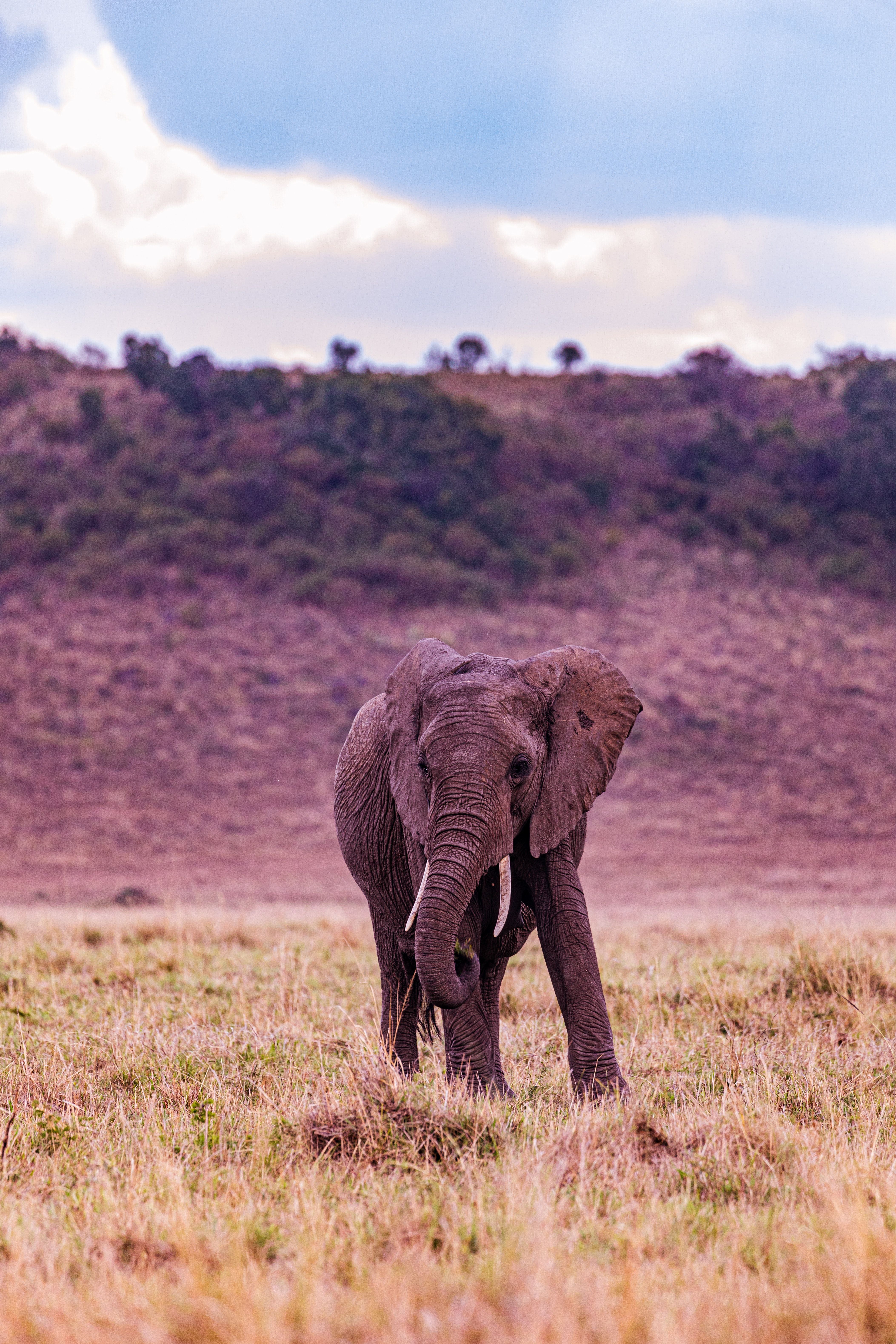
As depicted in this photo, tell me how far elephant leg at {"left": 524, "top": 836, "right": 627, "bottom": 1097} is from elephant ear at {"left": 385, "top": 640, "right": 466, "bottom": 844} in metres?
0.68

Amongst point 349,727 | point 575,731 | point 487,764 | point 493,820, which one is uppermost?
point 575,731

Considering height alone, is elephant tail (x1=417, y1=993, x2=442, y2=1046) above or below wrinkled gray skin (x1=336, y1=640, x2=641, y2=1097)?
below

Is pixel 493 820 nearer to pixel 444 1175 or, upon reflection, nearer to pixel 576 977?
pixel 576 977

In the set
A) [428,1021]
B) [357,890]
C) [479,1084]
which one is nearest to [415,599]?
[357,890]

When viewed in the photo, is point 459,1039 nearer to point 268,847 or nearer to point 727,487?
point 268,847

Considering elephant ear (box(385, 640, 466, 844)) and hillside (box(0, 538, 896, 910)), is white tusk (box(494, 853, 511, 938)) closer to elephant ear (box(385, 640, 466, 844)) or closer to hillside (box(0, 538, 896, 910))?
elephant ear (box(385, 640, 466, 844))

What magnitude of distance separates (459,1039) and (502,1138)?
1.00 m

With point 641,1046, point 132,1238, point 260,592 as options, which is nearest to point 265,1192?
point 132,1238

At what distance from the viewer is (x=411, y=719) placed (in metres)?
5.96

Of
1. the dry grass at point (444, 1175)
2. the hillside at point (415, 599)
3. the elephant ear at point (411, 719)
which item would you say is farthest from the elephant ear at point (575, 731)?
the hillside at point (415, 599)

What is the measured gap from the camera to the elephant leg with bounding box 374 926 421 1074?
6.75 metres

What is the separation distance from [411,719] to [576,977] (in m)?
1.42

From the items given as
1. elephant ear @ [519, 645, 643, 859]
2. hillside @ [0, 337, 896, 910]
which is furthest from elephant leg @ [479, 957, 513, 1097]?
hillside @ [0, 337, 896, 910]

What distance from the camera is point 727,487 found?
40.2 metres
